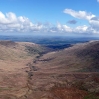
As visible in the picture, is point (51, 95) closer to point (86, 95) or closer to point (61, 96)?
point (61, 96)

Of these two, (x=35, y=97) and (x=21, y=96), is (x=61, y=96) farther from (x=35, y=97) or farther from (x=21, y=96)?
(x=21, y=96)

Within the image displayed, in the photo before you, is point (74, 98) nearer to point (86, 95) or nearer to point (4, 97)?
point (86, 95)

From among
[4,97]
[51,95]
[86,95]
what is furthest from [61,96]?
[4,97]

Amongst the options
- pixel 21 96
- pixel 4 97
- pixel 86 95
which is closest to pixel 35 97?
pixel 21 96

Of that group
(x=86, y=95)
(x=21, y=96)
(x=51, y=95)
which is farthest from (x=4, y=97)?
(x=86, y=95)

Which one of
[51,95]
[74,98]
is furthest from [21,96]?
[74,98]
